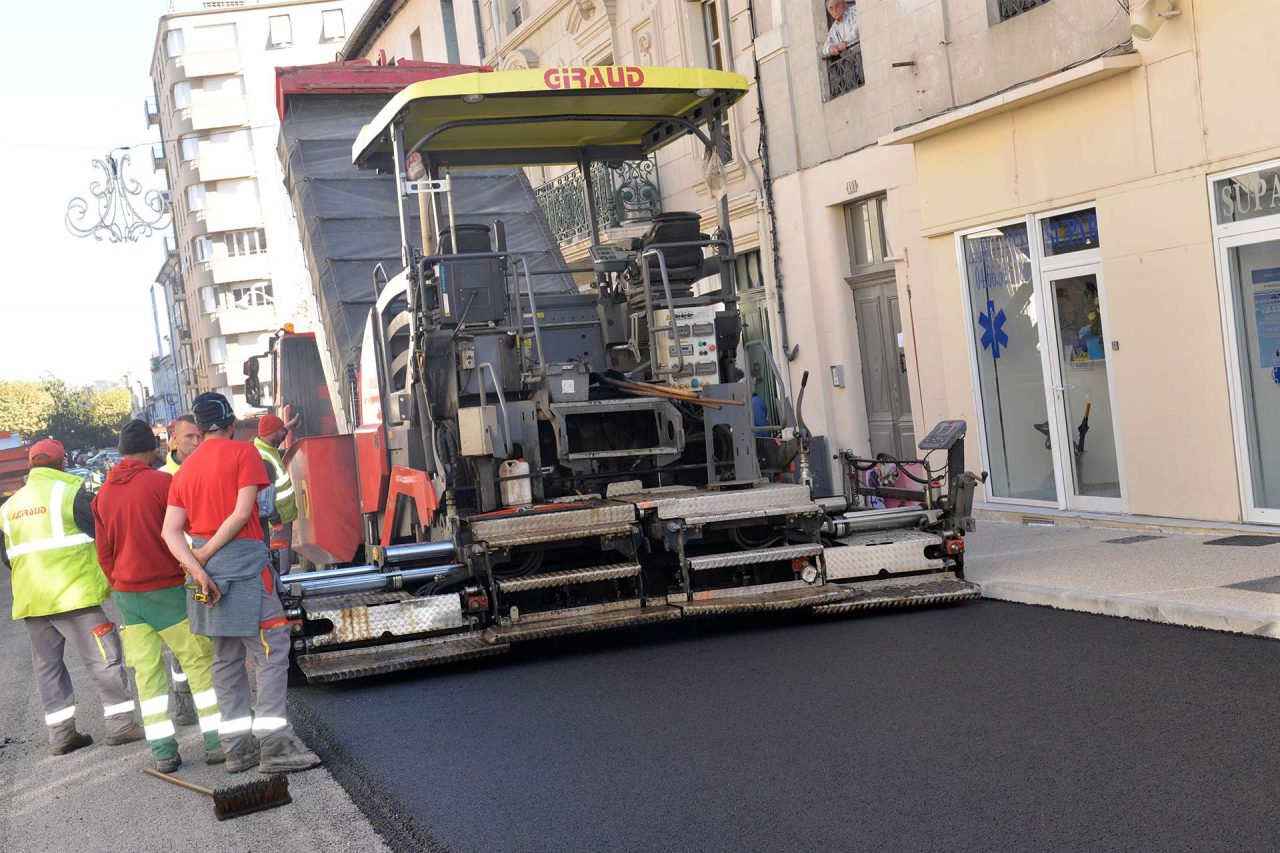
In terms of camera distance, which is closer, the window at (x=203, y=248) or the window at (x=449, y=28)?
the window at (x=449, y=28)

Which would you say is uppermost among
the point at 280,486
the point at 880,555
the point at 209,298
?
the point at 209,298

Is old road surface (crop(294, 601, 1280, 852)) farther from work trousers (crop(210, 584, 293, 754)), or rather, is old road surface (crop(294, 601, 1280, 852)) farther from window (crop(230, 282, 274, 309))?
window (crop(230, 282, 274, 309))

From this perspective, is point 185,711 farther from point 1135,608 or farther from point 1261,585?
point 1261,585

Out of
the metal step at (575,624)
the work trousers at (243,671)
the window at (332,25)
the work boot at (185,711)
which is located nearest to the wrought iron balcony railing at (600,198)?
the metal step at (575,624)

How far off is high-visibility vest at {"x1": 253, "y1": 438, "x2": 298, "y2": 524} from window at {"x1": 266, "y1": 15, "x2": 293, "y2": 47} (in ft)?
221

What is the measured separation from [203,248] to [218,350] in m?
5.38

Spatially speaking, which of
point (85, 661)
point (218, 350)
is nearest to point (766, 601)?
point (85, 661)

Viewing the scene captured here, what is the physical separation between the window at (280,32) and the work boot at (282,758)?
237 ft

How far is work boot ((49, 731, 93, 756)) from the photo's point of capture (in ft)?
23.9

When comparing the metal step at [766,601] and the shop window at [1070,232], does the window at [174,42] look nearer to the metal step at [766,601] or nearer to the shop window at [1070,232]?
the shop window at [1070,232]

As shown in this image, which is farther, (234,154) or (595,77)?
(234,154)

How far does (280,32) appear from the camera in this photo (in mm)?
73562

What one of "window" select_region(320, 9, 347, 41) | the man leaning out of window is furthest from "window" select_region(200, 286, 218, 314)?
the man leaning out of window

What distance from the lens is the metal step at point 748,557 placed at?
8.20 metres
